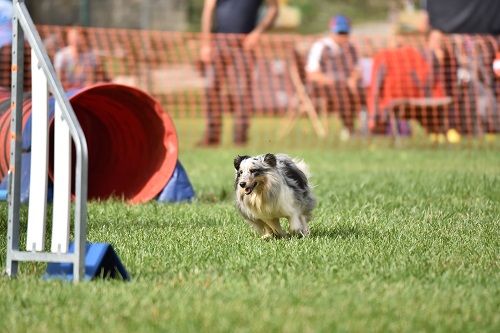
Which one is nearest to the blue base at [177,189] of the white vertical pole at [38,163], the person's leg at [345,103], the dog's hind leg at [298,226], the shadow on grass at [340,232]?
the shadow on grass at [340,232]

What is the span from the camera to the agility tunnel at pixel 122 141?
8305 millimetres

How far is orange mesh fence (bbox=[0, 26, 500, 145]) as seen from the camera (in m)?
14.5

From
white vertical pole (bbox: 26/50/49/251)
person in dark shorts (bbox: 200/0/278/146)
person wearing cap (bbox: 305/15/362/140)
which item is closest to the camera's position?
white vertical pole (bbox: 26/50/49/251)

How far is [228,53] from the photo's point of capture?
15062mm

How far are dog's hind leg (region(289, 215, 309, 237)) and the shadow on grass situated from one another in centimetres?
6

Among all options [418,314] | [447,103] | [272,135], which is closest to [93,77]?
[272,135]

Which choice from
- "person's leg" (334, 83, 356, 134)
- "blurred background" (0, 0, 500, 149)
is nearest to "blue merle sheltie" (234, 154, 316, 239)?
"blurred background" (0, 0, 500, 149)

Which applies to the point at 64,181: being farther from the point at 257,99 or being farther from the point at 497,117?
the point at 257,99

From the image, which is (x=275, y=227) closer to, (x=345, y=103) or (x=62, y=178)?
(x=62, y=178)

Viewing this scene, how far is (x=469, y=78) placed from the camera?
1439 cm

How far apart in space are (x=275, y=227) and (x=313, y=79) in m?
10.4

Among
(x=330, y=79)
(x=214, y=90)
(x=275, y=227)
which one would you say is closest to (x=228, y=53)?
(x=214, y=90)

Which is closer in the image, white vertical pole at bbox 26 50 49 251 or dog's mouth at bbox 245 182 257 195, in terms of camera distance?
white vertical pole at bbox 26 50 49 251

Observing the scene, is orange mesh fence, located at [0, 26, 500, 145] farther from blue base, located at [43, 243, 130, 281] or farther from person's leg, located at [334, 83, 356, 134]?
blue base, located at [43, 243, 130, 281]
